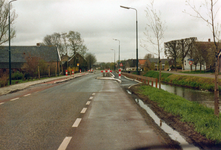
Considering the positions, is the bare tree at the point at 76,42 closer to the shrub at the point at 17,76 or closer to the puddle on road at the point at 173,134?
the shrub at the point at 17,76

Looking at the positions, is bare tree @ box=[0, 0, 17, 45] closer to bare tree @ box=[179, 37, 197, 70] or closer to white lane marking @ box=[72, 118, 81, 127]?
white lane marking @ box=[72, 118, 81, 127]

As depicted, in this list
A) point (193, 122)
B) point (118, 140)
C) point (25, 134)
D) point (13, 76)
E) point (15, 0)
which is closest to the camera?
point (118, 140)

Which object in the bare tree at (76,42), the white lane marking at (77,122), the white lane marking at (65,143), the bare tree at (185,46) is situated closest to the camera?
the white lane marking at (65,143)

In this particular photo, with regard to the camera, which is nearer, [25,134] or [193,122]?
[25,134]

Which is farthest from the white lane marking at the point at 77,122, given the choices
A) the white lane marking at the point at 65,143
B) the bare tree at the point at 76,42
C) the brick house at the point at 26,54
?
the bare tree at the point at 76,42

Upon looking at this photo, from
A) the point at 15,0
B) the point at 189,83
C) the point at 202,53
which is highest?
the point at 15,0

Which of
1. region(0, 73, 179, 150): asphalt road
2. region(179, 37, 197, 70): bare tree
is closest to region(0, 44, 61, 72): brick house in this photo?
region(179, 37, 197, 70): bare tree

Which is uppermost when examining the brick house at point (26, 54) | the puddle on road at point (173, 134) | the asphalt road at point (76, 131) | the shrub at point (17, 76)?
the brick house at point (26, 54)

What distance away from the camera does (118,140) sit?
15.8 feet

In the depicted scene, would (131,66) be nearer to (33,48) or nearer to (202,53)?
(33,48)

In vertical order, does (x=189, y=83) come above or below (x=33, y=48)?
below

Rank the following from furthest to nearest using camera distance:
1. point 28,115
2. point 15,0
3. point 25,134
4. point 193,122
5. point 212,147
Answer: point 15,0 < point 28,115 < point 193,122 < point 25,134 < point 212,147

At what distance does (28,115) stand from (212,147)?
5649mm

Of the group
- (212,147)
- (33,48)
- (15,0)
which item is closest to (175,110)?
(212,147)
